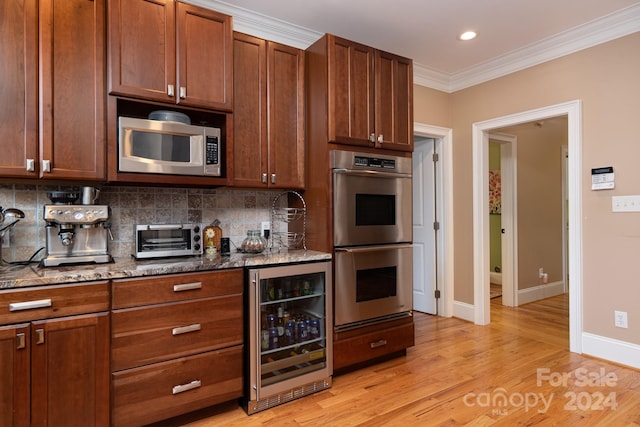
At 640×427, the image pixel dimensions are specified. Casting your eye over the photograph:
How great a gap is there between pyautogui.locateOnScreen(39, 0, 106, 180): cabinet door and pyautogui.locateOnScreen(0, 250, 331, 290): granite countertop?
0.52m

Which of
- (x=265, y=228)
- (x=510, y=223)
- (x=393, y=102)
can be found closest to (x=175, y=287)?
Result: (x=265, y=228)

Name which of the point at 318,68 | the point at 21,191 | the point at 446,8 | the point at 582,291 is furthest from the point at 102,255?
the point at 582,291

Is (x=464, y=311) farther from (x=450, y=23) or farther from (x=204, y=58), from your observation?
(x=204, y=58)

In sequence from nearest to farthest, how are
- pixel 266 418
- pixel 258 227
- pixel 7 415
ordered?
pixel 7 415
pixel 266 418
pixel 258 227

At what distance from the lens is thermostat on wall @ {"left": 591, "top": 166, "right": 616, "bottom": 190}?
113 inches

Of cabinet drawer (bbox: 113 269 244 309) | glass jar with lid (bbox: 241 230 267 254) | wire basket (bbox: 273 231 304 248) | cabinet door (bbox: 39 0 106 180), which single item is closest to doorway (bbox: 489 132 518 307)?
wire basket (bbox: 273 231 304 248)

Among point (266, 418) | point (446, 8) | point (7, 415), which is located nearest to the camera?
point (7, 415)

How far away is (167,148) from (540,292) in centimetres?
496

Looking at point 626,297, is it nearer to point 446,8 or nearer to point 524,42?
point 524,42

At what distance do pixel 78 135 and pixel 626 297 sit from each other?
3970mm

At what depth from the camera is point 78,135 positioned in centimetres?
202

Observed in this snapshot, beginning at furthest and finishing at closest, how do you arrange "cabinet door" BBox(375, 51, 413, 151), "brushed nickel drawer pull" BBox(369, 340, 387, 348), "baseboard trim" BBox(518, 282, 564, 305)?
"baseboard trim" BBox(518, 282, 564, 305), "cabinet door" BBox(375, 51, 413, 151), "brushed nickel drawer pull" BBox(369, 340, 387, 348)

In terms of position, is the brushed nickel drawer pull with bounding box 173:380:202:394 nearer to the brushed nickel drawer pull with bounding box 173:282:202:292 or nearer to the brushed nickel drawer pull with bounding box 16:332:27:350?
the brushed nickel drawer pull with bounding box 173:282:202:292

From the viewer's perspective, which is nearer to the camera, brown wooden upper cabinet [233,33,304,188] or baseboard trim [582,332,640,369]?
brown wooden upper cabinet [233,33,304,188]
